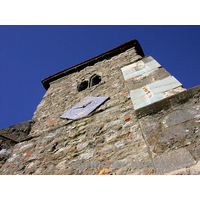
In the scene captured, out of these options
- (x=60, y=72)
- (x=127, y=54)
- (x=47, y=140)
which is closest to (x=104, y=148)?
(x=47, y=140)

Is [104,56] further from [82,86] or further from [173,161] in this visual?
[173,161]

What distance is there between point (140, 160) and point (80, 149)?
1034 millimetres

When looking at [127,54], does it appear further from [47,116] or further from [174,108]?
[174,108]

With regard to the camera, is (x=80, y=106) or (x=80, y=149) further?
(x=80, y=106)

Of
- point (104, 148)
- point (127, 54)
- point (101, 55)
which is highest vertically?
point (101, 55)

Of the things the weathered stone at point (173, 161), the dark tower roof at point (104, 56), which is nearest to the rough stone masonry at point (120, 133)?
the weathered stone at point (173, 161)

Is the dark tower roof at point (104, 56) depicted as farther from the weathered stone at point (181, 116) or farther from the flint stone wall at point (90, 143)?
the weathered stone at point (181, 116)

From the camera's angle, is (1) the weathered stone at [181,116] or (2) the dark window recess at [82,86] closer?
(1) the weathered stone at [181,116]

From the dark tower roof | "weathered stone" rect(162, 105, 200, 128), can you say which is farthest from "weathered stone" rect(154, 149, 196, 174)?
the dark tower roof

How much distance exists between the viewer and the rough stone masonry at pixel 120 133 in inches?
70.3

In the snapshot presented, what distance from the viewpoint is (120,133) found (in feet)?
9.27

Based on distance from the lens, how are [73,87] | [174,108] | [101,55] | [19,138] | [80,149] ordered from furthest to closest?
[101,55], [73,87], [19,138], [80,149], [174,108]

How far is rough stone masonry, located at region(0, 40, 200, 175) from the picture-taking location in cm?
179

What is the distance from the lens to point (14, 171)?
3.11 m
